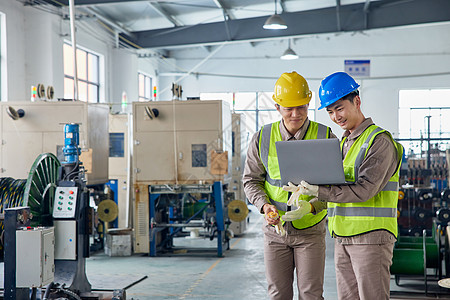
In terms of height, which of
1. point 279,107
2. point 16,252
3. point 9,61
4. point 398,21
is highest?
point 398,21

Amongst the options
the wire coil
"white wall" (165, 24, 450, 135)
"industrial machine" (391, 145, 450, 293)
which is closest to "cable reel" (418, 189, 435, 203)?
"industrial machine" (391, 145, 450, 293)

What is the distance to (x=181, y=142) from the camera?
695cm

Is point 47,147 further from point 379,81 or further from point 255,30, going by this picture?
point 379,81

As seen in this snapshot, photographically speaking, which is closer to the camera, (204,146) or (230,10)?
(204,146)

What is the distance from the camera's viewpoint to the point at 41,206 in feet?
14.3

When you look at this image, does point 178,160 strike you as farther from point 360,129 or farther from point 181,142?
point 360,129

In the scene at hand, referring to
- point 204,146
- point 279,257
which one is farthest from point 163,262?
point 279,257

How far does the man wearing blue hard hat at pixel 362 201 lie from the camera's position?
7.86 feet

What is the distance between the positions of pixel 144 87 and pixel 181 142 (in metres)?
8.49

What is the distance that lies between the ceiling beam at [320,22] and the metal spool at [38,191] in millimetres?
7626

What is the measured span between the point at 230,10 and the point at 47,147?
646cm

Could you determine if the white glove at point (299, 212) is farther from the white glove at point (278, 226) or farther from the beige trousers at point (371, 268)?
the beige trousers at point (371, 268)

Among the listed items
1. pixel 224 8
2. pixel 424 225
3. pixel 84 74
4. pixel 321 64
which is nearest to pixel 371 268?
pixel 424 225

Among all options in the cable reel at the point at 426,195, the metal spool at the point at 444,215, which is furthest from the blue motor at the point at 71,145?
the cable reel at the point at 426,195
